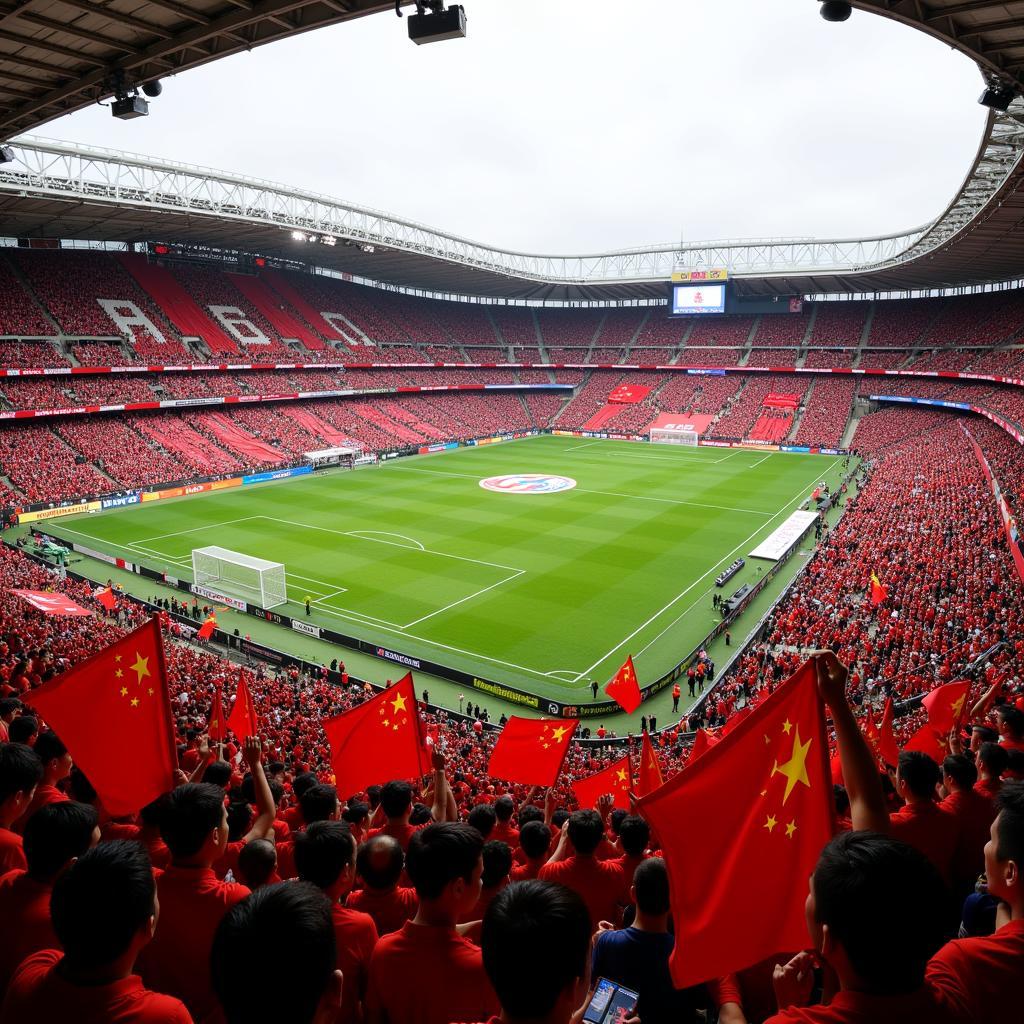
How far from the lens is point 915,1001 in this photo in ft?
7.88

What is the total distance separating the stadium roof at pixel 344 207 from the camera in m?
12.5

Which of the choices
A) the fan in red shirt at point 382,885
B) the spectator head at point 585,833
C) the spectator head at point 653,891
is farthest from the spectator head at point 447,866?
the spectator head at point 585,833

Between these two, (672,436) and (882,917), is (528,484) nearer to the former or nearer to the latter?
(672,436)

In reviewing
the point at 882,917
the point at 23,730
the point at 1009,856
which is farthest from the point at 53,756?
the point at 1009,856

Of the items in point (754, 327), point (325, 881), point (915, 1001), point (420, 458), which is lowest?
point (325, 881)

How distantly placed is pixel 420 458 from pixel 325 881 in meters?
62.2

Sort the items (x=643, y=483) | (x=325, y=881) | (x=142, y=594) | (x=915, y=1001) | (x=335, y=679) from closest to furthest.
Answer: (x=915, y=1001), (x=325, y=881), (x=335, y=679), (x=142, y=594), (x=643, y=483)

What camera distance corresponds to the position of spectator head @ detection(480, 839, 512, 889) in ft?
17.1

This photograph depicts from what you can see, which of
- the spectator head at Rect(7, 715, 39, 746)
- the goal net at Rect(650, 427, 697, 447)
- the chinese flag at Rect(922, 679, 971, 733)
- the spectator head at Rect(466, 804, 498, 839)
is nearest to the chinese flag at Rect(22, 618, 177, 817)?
the spectator head at Rect(7, 715, 39, 746)

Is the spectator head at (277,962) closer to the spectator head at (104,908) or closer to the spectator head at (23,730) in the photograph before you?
the spectator head at (104,908)

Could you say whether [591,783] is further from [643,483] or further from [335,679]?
[643,483]

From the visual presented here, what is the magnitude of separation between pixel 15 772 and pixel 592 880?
13.6 ft

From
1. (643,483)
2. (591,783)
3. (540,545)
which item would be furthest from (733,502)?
(591,783)

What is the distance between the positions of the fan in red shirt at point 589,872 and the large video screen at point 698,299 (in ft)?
275
